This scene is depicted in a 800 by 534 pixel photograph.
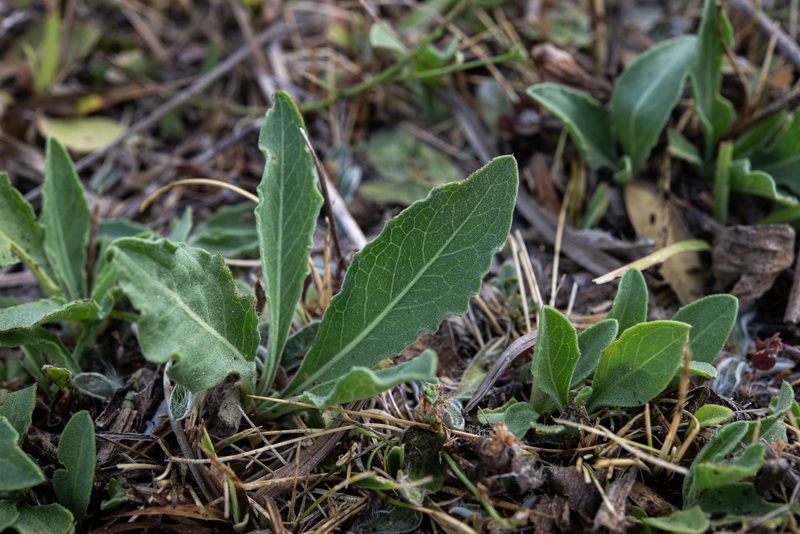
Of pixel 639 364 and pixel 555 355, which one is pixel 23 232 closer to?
pixel 555 355

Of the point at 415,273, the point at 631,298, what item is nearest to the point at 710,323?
the point at 631,298

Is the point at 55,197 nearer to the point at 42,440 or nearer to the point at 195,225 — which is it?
the point at 195,225

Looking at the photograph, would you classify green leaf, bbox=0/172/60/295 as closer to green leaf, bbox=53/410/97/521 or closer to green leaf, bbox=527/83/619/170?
green leaf, bbox=53/410/97/521

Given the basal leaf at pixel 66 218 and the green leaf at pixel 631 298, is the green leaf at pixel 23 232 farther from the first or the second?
the green leaf at pixel 631 298

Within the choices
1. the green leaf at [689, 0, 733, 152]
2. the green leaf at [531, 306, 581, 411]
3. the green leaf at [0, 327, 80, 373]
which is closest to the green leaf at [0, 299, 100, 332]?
the green leaf at [0, 327, 80, 373]

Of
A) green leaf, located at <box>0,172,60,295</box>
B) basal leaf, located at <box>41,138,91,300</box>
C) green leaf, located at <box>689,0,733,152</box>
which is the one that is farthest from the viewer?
green leaf, located at <box>689,0,733,152</box>

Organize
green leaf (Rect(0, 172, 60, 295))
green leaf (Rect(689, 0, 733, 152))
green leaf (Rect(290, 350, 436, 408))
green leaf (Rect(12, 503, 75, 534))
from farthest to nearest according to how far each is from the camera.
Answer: green leaf (Rect(689, 0, 733, 152)), green leaf (Rect(0, 172, 60, 295)), green leaf (Rect(12, 503, 75, 534)), green leaf (Rect(290, 350, 436, 408))

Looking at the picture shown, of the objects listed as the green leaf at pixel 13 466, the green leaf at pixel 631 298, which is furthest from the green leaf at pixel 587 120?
the green leaf at pixel 13 466
